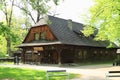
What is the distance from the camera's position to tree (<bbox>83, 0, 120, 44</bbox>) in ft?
97.7

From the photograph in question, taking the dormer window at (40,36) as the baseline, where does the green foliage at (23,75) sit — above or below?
below

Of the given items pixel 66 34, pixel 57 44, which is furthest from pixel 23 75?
pixel 66 34

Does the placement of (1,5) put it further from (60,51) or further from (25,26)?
(25,26)

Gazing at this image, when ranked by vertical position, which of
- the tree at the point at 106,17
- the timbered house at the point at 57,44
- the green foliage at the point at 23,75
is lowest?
the green foliage at the point at 23,75

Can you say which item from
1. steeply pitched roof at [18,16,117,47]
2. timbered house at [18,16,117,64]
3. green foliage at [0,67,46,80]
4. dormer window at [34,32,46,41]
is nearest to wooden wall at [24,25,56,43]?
timbered house at [18,16,117,64]

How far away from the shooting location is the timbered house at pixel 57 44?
121 feet

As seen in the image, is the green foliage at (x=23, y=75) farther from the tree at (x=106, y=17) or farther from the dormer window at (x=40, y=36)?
the dormer window at (x=40, y=36)

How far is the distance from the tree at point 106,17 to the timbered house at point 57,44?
4566 millimetres

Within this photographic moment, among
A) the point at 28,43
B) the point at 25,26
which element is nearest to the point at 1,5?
the point at 28,43

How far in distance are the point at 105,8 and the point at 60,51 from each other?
28.4 ft

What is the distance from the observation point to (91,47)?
140 ft

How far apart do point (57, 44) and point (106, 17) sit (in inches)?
309

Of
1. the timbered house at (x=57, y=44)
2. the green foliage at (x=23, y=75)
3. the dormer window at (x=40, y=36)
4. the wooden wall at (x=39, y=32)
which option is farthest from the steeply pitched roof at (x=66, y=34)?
the green foliage at (x=23, y=75)

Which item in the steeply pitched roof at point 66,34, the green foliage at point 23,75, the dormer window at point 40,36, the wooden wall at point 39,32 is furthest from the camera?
the dormer window at point 40,36
